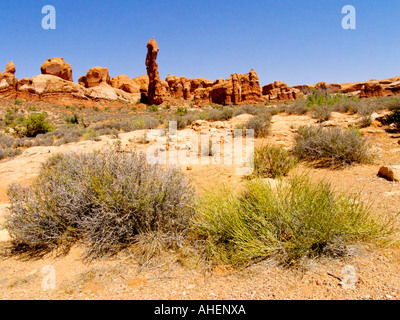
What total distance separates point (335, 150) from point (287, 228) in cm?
358

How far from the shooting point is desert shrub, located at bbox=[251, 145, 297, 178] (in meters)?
4.66

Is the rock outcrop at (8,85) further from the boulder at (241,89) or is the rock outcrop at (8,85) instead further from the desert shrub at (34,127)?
the boulder at (241,89)

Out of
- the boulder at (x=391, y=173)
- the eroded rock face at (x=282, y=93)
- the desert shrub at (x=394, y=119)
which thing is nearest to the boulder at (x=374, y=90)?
the eroded rock face at (x=282, y=93)

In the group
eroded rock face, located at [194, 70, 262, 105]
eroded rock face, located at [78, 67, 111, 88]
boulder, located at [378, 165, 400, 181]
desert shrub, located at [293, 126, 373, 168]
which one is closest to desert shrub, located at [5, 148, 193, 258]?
boulder, located at [378, 165, 400, 181]

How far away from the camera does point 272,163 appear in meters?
4.77

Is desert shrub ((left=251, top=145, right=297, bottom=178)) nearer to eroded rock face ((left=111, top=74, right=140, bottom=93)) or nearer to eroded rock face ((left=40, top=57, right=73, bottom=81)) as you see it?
eroded rock face ((left=40, top=57, right=73, bottom=81))

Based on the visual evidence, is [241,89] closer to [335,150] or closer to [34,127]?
[34,127]

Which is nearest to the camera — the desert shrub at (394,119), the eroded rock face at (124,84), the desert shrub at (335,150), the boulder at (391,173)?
the boulder at (391,173)

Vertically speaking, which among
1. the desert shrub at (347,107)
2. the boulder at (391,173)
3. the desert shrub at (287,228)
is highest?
the desert shrub at (347,107)

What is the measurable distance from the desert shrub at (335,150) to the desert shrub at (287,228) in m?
2.85

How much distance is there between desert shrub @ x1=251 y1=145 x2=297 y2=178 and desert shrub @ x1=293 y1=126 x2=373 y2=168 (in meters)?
0.87

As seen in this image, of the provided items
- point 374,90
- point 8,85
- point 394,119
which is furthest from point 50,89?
point 374,90

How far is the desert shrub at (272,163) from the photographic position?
466 centimetres
